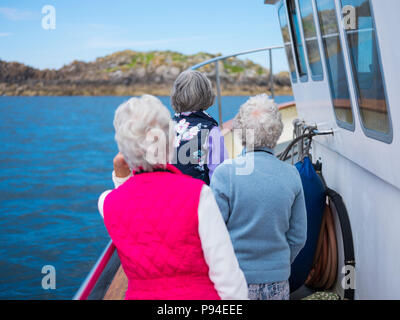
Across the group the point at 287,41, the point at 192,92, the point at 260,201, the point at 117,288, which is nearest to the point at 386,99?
the point at 260,201

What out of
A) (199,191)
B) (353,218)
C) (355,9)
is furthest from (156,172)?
(353,218)

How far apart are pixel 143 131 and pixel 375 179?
1.26 meters

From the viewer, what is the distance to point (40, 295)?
512 inches

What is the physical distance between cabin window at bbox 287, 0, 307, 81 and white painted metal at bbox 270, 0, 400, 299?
832mm

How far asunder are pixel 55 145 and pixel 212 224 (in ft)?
169

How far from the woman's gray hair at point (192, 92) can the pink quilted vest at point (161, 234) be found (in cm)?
99

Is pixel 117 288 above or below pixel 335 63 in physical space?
below

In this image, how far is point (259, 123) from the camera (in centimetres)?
172

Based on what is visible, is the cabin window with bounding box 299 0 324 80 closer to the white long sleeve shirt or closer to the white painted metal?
the white painted metal

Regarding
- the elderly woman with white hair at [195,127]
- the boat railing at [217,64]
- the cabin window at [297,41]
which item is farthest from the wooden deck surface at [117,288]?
the boat railing at [217,64]

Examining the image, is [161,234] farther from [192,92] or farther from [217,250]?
[192,92]

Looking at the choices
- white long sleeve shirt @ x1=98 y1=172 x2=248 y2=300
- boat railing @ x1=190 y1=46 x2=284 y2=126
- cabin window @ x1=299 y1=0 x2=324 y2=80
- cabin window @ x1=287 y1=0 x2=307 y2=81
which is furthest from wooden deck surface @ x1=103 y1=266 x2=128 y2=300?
boat railing @ x1=190 y1=46 x2=284 y2=126
